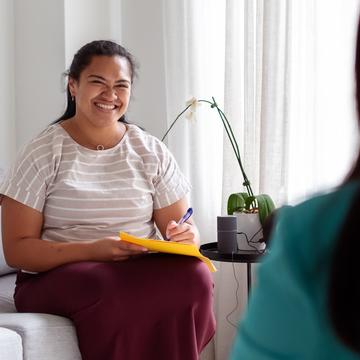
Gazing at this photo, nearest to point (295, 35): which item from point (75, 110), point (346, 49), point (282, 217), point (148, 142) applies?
point (346, 49)

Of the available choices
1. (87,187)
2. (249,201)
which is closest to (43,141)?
(87,187)

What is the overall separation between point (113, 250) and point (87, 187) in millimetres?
245

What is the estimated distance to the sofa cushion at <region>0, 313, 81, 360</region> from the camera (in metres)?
1.48

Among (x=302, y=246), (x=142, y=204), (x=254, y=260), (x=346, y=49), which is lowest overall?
(x=254, y=260)

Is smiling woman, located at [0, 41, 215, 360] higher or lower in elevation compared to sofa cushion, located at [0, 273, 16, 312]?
higher

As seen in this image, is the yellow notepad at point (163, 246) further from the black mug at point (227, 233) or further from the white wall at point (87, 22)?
the white wall at point (87, 22)

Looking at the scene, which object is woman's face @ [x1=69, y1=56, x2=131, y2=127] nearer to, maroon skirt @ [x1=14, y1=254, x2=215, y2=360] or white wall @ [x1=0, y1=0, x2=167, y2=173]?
maroon skirt @ [x1=14, y1=254, x2=215, y2=360]

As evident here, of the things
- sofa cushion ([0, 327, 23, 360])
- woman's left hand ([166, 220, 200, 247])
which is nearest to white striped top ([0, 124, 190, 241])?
woman's left hand ([166, 220, 200, 247])

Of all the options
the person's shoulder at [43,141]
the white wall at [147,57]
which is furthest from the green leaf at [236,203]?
the white wall at [147,57]

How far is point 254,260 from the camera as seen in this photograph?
194 cm

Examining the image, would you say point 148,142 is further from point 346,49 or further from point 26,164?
point 346,49

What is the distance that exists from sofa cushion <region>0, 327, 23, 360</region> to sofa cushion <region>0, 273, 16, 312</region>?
0.32 metres

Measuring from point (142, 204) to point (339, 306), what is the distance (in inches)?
57.6

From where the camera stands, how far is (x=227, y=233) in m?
2.00
